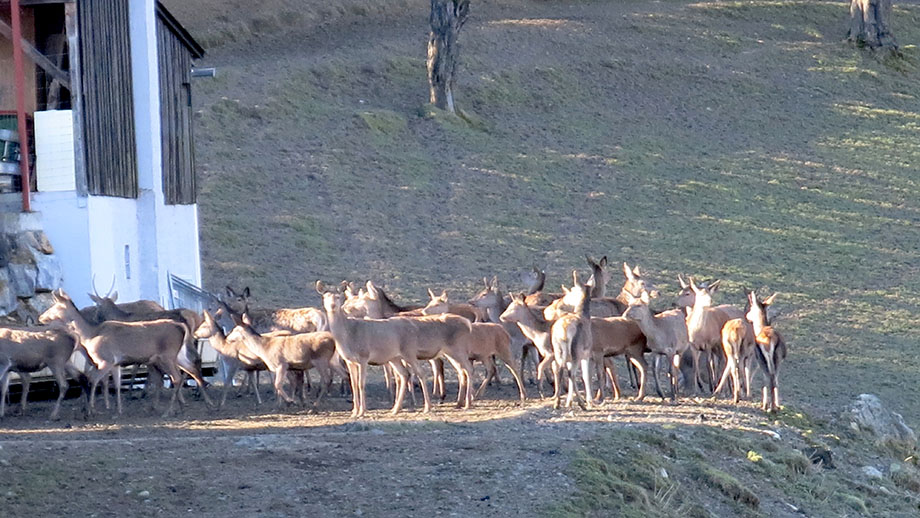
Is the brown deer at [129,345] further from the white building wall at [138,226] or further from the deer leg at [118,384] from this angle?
the white building wall at [138,226]

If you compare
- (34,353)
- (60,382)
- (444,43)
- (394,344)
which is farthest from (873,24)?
(34,353)

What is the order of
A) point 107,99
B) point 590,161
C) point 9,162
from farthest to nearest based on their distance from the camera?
point 590,161
point 107,99
point 9,162

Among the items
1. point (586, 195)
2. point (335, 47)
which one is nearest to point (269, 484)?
point (586, 195)

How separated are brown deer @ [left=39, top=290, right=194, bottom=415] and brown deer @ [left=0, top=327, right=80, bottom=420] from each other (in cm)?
34

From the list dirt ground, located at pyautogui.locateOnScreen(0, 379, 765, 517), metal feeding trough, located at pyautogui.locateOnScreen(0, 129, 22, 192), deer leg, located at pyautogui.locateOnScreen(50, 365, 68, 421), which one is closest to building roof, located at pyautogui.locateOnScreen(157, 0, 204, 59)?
metal feeding trough, located at pyautogui.locateOnScreen(0, 129, 22, 192)

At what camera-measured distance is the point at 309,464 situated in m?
12.8

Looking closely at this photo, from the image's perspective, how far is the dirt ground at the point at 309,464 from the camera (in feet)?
38.1

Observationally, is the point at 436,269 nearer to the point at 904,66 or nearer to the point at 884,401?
the point at 884,401

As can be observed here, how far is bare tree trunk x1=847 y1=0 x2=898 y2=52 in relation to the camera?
46.8m

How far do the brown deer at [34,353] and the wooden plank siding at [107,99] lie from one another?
5145 mm

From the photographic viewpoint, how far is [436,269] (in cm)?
3056

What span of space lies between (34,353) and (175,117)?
398 inches

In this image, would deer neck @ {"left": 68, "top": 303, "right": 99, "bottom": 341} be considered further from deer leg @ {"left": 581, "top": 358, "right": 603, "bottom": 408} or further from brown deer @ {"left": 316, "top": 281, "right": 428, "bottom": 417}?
deer leg @ {"left": 581, "top": 358, "right": 603, "bottom": 408}

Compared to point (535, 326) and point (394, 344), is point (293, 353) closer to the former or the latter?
point (394, 344)
